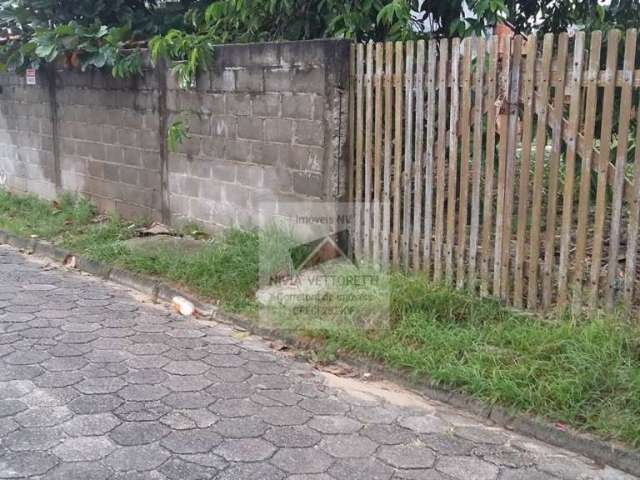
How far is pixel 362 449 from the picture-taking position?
3.21m

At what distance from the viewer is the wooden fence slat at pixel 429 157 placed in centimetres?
470

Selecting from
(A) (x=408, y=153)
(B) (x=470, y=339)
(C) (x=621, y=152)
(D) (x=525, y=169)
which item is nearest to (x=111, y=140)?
(A) (x=408, y=153)

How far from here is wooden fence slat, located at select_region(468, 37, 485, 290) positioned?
4.45 m

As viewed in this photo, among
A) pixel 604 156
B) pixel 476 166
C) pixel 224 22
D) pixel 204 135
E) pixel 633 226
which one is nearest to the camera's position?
pixel 633 226

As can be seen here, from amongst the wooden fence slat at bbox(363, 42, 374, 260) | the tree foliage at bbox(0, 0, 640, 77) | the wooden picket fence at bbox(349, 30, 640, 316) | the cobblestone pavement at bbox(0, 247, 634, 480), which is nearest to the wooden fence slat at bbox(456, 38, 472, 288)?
the wooden picket fence at bbox(349, 30, 640, 316)

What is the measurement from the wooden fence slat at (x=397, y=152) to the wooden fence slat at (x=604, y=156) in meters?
1.44

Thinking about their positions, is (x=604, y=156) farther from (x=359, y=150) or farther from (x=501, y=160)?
(x=359, y=150)

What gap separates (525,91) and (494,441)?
2.15 metres

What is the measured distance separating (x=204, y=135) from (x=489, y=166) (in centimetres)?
312

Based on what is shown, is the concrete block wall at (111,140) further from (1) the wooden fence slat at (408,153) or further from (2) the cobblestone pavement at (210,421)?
(1) the wooden fence slat at (408,153)

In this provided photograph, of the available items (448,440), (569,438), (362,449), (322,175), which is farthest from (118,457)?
(322,175)

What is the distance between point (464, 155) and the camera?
15.0 feet

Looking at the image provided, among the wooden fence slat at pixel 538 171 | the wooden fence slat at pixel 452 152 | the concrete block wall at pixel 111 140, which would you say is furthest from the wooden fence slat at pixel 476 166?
the concrete block wall at pixel 111 140

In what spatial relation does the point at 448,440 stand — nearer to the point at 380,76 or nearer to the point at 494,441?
the point at 494,441
